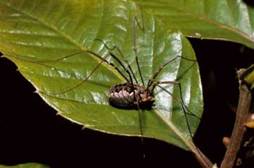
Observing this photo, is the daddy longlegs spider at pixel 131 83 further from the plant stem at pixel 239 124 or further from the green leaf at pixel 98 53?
the plant stem at pixel 239 124

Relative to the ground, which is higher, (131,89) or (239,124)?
(239,124)

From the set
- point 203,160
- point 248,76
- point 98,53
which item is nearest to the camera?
point 248,76

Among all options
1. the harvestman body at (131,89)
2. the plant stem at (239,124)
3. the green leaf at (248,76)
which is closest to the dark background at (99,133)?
the harvestman body at (131,89)

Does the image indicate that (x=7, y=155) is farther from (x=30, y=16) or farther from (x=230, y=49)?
(x=230, y=49)

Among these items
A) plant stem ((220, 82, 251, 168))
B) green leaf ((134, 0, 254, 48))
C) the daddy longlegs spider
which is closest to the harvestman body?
the daddy longlegs spider

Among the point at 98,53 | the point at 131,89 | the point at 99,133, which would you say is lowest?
the point at 99,133

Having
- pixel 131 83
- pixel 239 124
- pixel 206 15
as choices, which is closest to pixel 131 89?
pixel 131 83

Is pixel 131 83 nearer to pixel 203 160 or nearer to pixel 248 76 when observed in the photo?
pixel 203 160

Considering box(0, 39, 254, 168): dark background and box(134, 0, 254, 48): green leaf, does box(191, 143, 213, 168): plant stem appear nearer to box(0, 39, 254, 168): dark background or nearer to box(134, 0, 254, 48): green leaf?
box(0, 39, 254, 168): dark background
